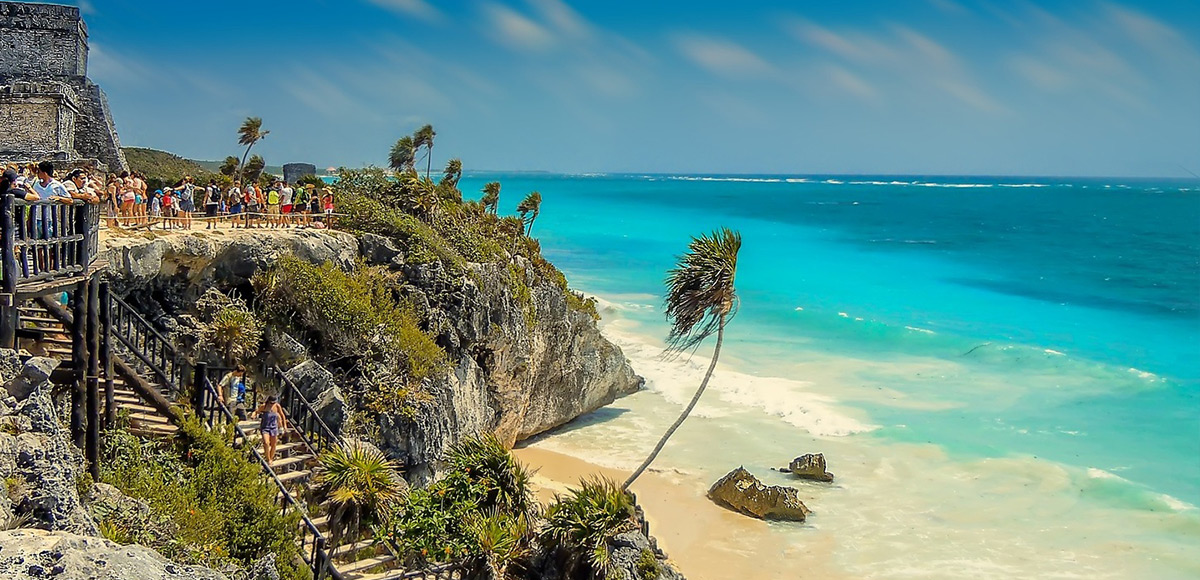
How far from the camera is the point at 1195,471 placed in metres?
27.4

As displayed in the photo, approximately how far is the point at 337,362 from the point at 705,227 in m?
98.1

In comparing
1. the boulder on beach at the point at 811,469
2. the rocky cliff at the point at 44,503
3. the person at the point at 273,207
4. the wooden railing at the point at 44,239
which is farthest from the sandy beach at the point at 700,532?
the wooden railing at the point at 44,239

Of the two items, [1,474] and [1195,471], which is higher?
[1,474]

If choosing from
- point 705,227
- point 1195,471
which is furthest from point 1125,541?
point 705,227

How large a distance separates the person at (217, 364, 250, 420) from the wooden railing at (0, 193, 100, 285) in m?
5.37

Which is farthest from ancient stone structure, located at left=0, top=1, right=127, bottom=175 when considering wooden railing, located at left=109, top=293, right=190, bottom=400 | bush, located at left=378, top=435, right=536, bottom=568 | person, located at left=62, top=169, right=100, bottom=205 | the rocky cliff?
the rocky cliff

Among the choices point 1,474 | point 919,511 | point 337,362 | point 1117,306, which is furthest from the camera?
point 1117,306

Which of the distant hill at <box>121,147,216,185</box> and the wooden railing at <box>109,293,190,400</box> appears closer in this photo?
the wooden railing at <box>109,293,190,400</box>

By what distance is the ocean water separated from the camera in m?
21.2

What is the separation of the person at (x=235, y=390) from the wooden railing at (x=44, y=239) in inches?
211

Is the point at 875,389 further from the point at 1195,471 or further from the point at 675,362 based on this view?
the point at 1195,471

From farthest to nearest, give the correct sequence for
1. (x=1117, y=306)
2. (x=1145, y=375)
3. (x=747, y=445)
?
(x=1117, y=306) → (x=1145, y=375) → (x=747, y=445)

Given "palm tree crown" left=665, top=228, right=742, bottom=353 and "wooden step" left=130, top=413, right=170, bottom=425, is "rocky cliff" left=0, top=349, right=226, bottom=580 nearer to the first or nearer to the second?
"wooden step" left=130, top=413, right=170, bottom=425

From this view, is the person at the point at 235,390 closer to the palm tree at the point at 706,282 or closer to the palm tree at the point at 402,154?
the palm tree at the point at 706,282
